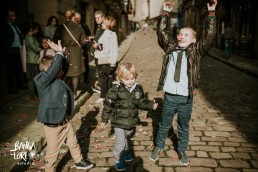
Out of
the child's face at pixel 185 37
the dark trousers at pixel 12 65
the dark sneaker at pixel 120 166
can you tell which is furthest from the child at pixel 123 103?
the dark trousers at pixel 12 65

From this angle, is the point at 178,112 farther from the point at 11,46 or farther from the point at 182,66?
the point at 11,46

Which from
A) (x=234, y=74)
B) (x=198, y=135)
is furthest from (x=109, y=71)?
(x=234, y=74)

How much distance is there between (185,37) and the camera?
3.45m

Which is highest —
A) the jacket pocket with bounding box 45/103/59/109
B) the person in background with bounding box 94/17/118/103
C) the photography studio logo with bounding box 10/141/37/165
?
the person in background with bounding box 94/17/118/103

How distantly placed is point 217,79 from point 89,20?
8.64 meters

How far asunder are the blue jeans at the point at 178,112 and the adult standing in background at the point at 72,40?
10.3 ft

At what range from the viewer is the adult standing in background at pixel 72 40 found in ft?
20.0

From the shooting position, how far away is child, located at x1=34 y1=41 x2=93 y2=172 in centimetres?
311

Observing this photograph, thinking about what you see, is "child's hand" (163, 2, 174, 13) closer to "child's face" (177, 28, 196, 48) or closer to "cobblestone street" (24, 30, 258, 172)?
"child's face" (177, 28, 196, 48)

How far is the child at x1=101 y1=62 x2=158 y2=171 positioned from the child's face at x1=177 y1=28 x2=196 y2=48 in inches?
26.9

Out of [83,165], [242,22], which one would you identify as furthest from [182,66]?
[242,22]

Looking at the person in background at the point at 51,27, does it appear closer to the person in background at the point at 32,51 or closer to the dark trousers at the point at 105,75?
the person in background at the point at 32,51

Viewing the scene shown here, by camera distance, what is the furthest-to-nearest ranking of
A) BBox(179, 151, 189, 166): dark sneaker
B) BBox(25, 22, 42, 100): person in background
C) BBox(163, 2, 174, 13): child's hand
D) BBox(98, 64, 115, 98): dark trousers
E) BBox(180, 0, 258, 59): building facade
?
BBox(180, 0, 258, 59): building facade, BBox(98, 64, 115, 98): dark trousers, BBox(25, 22, 42, 100): person in background, BBox(179, 151, 189, 166): dark sneaker, BBox(163, 2, 174, 13): child's hand

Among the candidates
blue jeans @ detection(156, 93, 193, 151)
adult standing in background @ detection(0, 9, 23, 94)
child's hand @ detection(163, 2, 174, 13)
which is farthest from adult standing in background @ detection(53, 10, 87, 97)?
blue jeans @ detection(156, 93, 193, 151)
